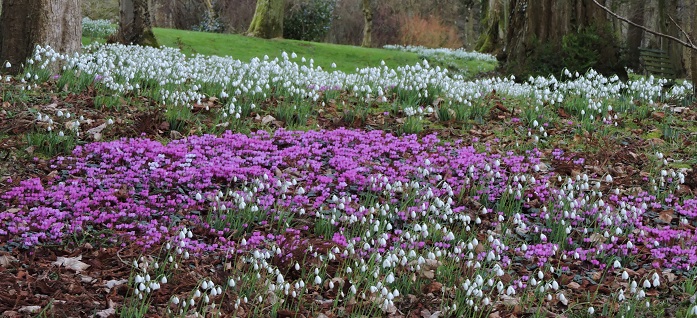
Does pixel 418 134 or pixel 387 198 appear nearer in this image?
pixel 387 198

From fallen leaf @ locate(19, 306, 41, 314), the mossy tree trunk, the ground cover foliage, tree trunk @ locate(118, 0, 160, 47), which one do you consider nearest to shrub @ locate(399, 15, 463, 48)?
the mossy tree trunk

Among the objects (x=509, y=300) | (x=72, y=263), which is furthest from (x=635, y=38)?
(x=72, y=263)

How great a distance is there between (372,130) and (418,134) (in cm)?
56

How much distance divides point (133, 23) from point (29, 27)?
782 cm

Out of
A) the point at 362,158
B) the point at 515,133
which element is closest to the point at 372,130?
the point at 362,158

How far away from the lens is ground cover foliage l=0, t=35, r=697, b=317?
4586 millimetres

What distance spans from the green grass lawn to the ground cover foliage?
9345 millimetres

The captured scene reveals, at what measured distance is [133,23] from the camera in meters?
17.1

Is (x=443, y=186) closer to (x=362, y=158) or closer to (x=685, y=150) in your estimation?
(x=362, y=158)

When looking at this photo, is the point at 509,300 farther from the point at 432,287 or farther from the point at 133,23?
the point at 133,23

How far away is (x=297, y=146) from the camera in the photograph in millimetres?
7633

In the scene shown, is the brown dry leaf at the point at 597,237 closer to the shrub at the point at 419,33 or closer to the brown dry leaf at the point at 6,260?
the brown dry leaf at the point at 6,260

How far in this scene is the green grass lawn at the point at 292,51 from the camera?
64.6 ft

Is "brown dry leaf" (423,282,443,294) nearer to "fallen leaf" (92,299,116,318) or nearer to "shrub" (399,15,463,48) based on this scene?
"fallen leaf" (92,299,116,318)
